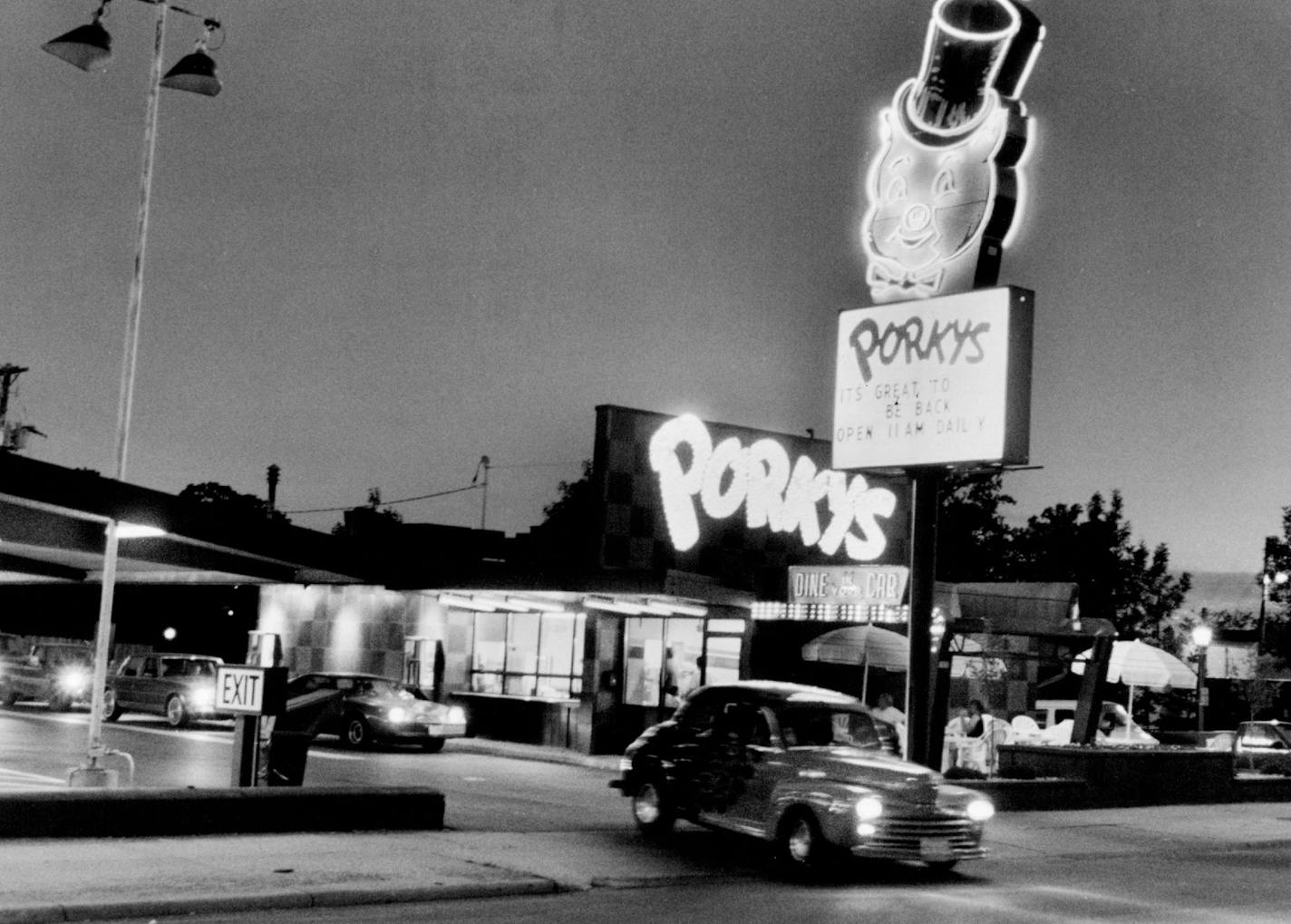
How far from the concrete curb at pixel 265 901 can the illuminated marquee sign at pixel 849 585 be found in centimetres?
1507

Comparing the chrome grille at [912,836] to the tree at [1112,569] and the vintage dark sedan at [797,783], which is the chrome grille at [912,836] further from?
the tree at [1112,569]

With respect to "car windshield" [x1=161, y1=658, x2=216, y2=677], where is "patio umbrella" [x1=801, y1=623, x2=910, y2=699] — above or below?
above

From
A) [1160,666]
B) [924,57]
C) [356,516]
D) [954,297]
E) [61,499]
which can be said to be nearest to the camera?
[61,499]

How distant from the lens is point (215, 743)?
27.7m

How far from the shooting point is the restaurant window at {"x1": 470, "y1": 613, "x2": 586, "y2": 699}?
31359mm

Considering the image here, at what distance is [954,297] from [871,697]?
1259 centimetres

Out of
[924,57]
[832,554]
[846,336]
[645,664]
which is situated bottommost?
[645,664]

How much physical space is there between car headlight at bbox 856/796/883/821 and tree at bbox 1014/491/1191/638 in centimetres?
5511

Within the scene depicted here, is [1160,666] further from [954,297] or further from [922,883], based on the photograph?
[922,883]

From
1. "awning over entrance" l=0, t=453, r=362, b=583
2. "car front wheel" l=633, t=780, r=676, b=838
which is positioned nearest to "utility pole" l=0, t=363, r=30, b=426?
"awning over entrance" l=0, t=453, r=362, b=583

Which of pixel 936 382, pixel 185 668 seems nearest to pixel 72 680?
pixel 185 668

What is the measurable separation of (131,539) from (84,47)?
501 inches

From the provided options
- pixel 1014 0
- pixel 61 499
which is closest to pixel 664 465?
pixel 1014 0

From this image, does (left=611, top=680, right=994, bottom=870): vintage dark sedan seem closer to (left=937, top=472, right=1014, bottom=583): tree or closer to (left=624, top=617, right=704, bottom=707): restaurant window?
(left=624, top=617, right=704, bottom=707): restaurant window
